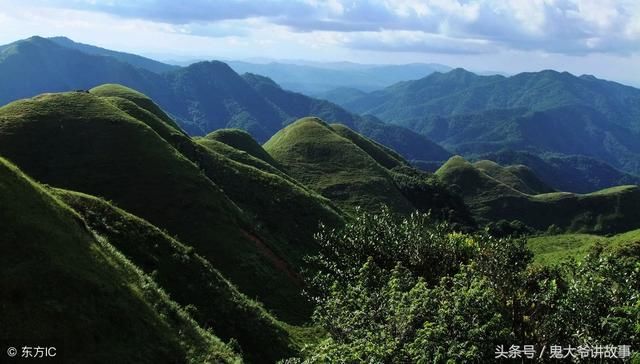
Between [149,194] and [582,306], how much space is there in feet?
161

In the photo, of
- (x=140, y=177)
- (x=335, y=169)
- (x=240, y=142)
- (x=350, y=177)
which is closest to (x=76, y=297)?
(x=140, y=177)

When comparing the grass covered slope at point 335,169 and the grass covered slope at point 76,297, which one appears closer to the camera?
the grass covered slope at point 76,297

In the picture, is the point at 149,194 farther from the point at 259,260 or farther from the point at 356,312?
the point at 356,312

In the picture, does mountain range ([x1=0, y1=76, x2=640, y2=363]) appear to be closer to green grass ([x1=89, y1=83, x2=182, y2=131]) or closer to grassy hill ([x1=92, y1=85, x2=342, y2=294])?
grassy hill ([x1=92, y1=85, x2=342, y2=294])

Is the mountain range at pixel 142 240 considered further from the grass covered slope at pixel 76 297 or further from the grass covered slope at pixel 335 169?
the grass covered slope at pixel 335 169

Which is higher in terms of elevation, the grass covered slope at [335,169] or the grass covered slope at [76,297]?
the grass covered slope at [76,297]

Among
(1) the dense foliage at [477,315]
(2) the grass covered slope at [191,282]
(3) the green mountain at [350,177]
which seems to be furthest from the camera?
(3) the green mountain at [350,177]

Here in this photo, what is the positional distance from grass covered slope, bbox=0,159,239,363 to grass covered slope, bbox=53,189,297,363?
16.6ft

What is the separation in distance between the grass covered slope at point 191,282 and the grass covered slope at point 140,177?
8017 mm

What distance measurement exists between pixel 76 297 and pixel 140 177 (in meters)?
38.6

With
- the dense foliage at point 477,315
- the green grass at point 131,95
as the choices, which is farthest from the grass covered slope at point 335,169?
the dense foliage at point 477,315

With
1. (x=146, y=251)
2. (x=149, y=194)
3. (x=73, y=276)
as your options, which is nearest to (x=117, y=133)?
(x=149, y=194)

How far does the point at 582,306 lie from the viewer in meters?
25.2

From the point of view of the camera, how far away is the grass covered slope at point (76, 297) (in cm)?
2538
